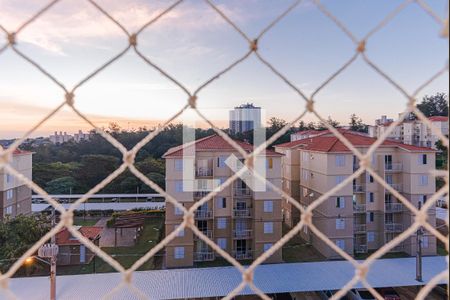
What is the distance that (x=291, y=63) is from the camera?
262cm

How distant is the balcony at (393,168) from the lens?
5.95 m

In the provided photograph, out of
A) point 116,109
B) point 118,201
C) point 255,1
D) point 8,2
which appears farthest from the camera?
point 118,201

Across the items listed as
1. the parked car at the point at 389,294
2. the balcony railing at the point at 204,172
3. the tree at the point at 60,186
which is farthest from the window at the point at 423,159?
the tree at the point at 60,186

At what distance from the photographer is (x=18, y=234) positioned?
503 cm

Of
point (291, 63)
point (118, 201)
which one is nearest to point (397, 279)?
point (291, 63)

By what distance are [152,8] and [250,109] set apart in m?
3.34

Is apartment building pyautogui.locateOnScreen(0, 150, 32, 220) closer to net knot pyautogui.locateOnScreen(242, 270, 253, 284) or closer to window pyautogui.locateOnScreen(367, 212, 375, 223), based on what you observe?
window pyautogui.locateOnScreen(367, 212, 375, 223)

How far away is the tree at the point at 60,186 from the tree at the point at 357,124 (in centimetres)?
890

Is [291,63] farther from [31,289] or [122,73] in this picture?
[31,289]

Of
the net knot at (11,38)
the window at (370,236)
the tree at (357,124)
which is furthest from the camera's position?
the tree at (357,124)

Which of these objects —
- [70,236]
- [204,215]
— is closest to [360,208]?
[204,215]

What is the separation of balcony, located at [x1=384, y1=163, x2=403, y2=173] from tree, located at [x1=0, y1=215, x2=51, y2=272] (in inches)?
216

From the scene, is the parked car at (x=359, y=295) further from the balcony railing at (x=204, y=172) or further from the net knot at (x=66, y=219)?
the net knot at (x=66, y=219)

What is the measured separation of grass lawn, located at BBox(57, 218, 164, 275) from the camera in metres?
4.99
